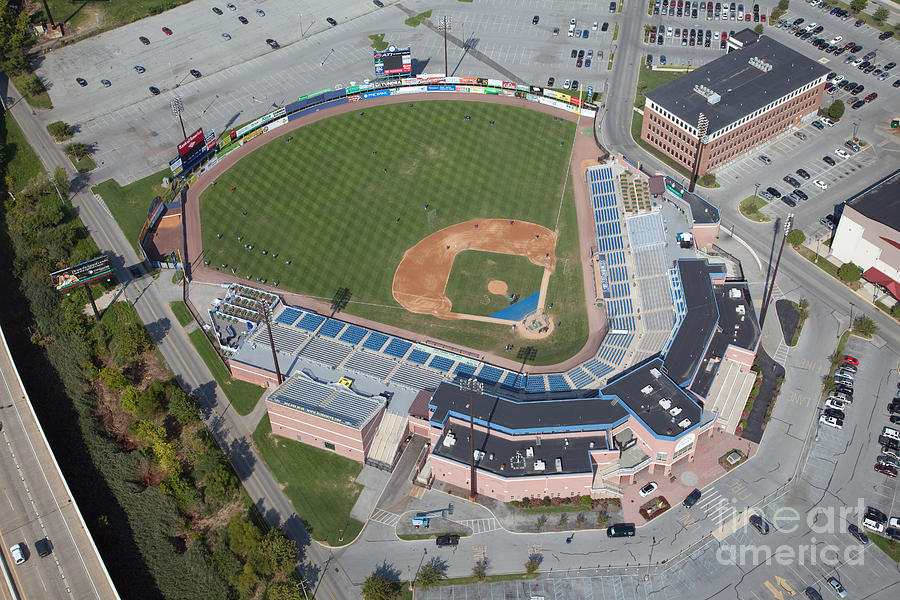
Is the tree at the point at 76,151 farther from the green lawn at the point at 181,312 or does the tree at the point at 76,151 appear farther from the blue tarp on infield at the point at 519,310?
the blue tarp on infield at the point at 519,310

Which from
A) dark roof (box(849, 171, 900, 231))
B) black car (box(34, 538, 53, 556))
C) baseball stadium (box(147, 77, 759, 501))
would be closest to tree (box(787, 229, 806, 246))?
dark roof (box(849, 171, 900, 231))

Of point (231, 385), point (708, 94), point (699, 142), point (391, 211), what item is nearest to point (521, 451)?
point (231, 385)

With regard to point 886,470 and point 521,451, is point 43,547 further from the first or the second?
point 886,470

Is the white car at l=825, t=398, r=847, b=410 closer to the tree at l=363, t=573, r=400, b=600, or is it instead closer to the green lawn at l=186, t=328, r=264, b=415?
the tree at l=363, t=573, r=400, b=600

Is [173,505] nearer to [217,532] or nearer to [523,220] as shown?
[217,532]

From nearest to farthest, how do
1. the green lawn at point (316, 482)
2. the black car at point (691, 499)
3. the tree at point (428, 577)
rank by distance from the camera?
1. the tree at point (428, 577)
2. the green lawn at point (316, 482)
3. the black car at point (691, 499)

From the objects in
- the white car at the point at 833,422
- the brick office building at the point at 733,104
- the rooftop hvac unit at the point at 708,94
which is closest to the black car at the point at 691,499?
the white car at the point at 833,422
